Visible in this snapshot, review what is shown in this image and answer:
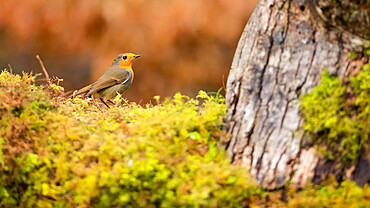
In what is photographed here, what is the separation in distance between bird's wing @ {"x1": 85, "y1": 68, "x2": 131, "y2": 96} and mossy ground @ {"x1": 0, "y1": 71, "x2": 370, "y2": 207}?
6.86 ft

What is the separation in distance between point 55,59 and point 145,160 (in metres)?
8.55

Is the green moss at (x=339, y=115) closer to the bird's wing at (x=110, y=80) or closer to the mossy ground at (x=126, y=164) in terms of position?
the mossy ground at (x=126, y=164)

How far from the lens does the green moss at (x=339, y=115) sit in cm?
205

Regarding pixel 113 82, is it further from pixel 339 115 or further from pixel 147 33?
pixel 147 33

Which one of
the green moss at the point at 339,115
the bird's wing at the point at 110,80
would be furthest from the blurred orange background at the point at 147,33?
the green moss at the point at 339,115

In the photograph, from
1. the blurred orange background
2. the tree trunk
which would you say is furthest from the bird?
the blurred orange background

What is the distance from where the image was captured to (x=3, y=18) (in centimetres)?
867

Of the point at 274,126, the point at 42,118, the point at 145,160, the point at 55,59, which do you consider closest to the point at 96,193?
the point at 145,160

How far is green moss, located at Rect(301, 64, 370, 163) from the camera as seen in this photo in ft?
6.72

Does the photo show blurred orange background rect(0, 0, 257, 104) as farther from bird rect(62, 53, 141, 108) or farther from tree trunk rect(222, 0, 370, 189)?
tree trunk rect(222, 0, 370, 189)

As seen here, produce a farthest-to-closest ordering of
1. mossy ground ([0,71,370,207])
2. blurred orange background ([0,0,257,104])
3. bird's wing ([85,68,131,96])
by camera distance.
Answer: blurred orange background ([0,0,257,104])
bird's wing ([85,68,131,96])
mossy ground ([0,71,370,207])

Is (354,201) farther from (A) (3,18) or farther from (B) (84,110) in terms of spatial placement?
(A) (3,18)

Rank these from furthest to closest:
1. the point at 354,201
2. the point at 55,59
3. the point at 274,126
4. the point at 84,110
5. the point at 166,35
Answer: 1. the point at 55,59
2. the point at 166,35
3. the point at 84,110
4. the point at 274,126
5. the point at 354,201

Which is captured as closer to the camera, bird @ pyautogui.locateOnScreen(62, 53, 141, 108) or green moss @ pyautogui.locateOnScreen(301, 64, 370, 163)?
green moss @ pyautogui.locateOnScreen(301, 64, 370, 163)
